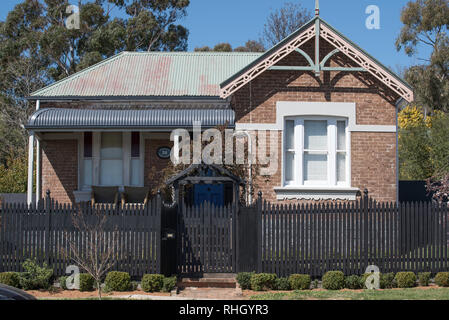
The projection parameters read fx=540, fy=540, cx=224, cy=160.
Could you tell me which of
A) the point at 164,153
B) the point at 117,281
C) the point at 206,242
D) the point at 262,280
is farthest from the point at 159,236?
the point at 164,153

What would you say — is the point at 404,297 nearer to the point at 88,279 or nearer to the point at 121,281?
the point at 121,281

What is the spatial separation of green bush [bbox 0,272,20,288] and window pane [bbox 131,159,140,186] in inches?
239

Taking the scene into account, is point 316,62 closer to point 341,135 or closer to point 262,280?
point 341,135

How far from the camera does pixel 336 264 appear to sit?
1135 cm

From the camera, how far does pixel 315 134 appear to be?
1433cm

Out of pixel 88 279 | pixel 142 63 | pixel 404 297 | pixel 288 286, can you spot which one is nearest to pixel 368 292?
pixel 404 297

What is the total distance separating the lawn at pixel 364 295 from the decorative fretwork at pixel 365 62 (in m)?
5.34

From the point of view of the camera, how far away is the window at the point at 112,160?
1662cm

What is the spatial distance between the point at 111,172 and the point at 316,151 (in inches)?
254

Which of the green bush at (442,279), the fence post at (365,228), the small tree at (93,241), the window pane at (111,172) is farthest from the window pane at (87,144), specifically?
the green bush at (442,279)

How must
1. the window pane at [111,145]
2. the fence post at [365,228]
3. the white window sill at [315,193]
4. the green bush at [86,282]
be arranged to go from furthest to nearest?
the window pane at [111,145], the white window sill at [315,193], the fence post at [365,228], the green bush at [86,282]

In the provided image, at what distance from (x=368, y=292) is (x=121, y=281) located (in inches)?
192

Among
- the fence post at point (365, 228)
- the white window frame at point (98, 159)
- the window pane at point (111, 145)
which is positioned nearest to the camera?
the fence post at point (365, 228)

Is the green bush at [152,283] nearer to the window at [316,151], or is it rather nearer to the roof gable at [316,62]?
the window at [316,151]
